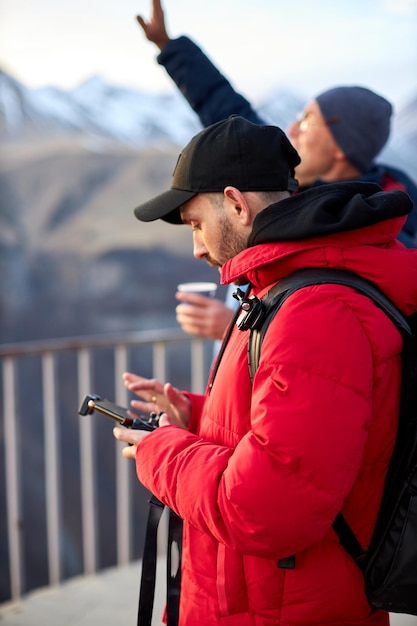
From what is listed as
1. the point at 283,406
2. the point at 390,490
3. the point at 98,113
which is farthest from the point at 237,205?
the point at 98,113

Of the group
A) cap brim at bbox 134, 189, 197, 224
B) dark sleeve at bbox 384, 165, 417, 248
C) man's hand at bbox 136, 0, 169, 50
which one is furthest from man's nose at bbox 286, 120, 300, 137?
cap brim at bbox 134, 189, 197, 224

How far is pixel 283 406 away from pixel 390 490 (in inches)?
8.7

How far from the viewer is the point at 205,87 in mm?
1570

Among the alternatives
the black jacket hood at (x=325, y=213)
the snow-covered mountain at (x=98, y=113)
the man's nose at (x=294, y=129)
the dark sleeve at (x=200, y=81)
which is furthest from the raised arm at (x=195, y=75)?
the snow-covered mountain at (x=98, y=113)

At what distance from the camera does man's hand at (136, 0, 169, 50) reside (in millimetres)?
1518

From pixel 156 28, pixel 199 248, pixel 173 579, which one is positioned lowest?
pixel 173 579

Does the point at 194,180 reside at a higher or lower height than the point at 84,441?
higher

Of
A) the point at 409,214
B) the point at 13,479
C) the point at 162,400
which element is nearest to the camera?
the point at 162,400

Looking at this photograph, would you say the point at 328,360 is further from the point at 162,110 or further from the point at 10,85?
the point at 10,85

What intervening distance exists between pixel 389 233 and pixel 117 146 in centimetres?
400

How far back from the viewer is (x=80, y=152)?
471 centimetres

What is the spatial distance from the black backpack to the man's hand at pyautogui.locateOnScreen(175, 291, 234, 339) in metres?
0.72

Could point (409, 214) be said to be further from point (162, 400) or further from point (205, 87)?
point (162, 400)

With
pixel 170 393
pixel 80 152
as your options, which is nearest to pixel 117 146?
pixel 80 152
